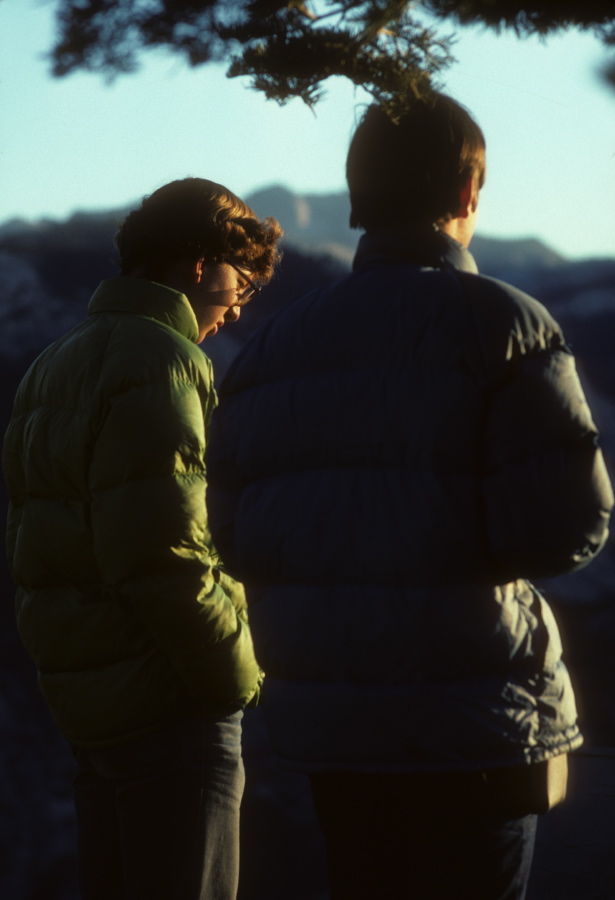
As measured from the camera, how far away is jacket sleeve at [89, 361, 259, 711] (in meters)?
1.50

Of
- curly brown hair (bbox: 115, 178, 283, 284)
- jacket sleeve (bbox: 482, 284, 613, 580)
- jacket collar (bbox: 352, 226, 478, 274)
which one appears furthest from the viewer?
curly brown hair (bbox: 115, 178, 283, 284)

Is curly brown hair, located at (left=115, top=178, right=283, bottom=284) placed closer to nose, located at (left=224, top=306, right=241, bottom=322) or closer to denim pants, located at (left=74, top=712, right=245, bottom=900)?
nose, located at (left=224, top=306, right=241, bottom=322)

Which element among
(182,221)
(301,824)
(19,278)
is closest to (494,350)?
(182,221)

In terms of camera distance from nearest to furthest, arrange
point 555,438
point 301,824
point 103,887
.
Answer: point 555,438, point 103,887, point 301,824

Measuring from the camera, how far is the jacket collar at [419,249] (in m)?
1.33

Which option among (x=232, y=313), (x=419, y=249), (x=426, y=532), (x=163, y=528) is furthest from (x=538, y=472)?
(x=232, y=313)

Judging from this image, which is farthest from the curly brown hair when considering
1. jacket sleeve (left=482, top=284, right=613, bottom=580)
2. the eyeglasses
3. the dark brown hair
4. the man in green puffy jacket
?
jacket sleeve (left=482, top=284, right=613, bottom=580)

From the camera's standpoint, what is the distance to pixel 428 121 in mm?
1363

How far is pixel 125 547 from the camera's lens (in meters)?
1.49

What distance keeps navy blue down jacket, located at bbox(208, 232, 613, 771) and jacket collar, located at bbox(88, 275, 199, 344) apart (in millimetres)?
527

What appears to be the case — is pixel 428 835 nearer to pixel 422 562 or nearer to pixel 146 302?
pixel 422 562

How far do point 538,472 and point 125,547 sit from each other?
2.21ft

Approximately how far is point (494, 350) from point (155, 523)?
2.02ft

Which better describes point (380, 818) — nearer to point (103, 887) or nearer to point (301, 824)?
point (103, 887)
